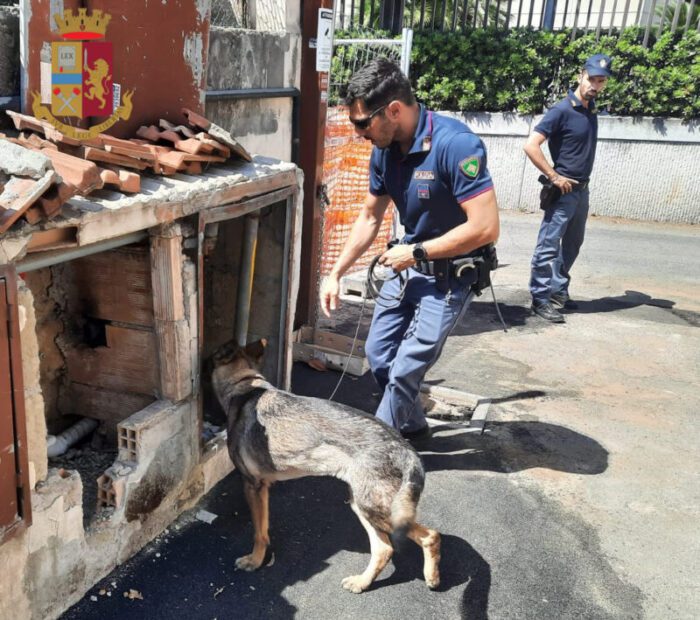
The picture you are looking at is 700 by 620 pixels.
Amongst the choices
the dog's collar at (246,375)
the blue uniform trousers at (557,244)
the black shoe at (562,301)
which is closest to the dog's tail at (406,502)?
the dog's collar at (246,375)

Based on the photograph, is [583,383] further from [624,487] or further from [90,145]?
[90,145]

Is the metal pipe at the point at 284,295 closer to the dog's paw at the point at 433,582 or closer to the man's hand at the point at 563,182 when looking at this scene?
the dog's paw at the point at 433,582

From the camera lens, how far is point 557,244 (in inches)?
293

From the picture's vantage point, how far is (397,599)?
3391mm

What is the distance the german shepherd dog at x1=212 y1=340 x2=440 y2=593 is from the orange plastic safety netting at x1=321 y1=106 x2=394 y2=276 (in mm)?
3238

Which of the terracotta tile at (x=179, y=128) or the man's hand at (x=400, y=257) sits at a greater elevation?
the terracotta tile at (x=179, y=128)

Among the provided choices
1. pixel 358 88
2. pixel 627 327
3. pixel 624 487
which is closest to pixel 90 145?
pixel 358 88

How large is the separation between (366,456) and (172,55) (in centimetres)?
243

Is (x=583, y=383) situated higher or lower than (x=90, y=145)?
lower

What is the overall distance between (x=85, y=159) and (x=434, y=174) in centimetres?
186

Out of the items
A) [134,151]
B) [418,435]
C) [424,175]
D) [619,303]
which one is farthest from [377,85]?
[619,303]

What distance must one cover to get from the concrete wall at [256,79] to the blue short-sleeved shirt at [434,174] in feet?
3.80

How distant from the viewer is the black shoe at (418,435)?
482cm

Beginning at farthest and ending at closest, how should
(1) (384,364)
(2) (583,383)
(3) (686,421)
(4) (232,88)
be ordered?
1. (2) (583,383)
2. (3) (686,421)
3. (4) (232,88)
4. (1) (384,364)
